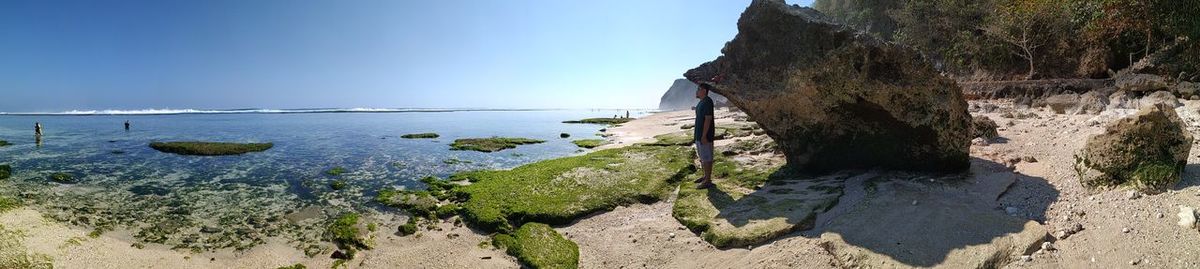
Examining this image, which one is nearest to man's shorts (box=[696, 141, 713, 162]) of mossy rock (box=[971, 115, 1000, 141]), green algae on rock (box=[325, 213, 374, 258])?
green algae on rock (box=[325, 213, 374, 258])

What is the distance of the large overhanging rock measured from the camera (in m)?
9.34

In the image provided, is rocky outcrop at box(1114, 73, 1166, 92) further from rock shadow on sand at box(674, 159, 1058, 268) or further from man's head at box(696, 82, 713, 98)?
man's head at box(696, 82, 713, 98)

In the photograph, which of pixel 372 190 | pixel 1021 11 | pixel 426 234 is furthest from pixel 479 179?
pixel 1021 11

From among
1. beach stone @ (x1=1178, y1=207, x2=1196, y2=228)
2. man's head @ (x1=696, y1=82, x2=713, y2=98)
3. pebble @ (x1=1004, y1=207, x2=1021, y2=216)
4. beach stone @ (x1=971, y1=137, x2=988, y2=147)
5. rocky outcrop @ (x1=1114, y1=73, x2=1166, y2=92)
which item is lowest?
pebble @ (x1=1004, y1=207, x2=1021, y2=216)

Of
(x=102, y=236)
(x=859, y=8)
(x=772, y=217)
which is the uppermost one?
(x=859, y=8)

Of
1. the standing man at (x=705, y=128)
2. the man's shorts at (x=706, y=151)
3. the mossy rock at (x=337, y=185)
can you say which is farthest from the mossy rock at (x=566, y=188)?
the mossy rock at (x=337, y=185)

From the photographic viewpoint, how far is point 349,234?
33.1 feet

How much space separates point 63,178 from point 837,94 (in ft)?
80.5

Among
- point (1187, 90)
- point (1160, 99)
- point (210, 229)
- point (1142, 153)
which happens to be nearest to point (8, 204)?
point (210, 229)

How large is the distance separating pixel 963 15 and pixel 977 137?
1121 inches

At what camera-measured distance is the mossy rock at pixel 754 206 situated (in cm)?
747

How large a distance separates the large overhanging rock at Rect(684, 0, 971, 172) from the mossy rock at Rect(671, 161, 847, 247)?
3.21ft

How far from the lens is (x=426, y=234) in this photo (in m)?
10.3

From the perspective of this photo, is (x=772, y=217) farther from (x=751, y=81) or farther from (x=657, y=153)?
(x=657, y=153)
